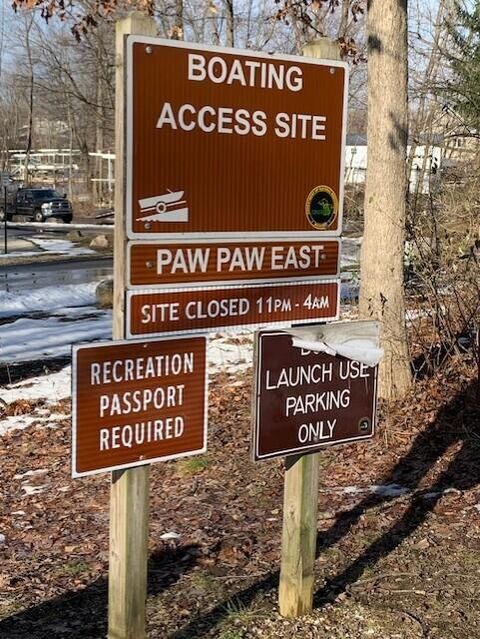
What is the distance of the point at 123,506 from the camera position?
9.39ft

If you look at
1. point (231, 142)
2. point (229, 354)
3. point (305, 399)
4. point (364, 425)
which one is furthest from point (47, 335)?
point (231, 142)

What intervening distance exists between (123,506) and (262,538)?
5.63 ft

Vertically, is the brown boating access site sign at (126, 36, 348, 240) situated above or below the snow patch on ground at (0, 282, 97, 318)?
above

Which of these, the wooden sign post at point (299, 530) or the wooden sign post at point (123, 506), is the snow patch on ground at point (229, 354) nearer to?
the wooden sign post at point (299, 530)

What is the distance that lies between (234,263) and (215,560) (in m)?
1.75

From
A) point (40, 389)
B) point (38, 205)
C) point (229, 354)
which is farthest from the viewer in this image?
point (38, 205)

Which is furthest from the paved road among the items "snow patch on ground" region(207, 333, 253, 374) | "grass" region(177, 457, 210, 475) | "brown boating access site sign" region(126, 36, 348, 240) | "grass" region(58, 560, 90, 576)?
"brown boating access site sign" region(126, 36, 348, 240)

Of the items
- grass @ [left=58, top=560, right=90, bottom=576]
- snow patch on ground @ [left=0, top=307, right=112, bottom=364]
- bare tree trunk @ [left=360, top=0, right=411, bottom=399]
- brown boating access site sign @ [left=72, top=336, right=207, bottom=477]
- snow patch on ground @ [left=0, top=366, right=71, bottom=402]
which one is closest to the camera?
brown boating access site sign @ [left=72, top=336, right=207, bottom=477]

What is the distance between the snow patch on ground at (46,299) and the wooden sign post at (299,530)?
1137 cm

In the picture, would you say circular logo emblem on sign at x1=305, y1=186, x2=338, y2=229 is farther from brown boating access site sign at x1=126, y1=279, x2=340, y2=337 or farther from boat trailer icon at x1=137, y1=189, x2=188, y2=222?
boat trailer icon at x1=137, y1=189, x2=188, y2=222

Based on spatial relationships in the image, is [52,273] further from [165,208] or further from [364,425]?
[165,208]

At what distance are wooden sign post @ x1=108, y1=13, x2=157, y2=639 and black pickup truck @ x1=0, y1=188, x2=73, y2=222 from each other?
3729cm

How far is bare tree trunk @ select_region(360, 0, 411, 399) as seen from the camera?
6.41 meters

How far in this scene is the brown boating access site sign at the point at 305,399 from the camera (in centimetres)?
319
